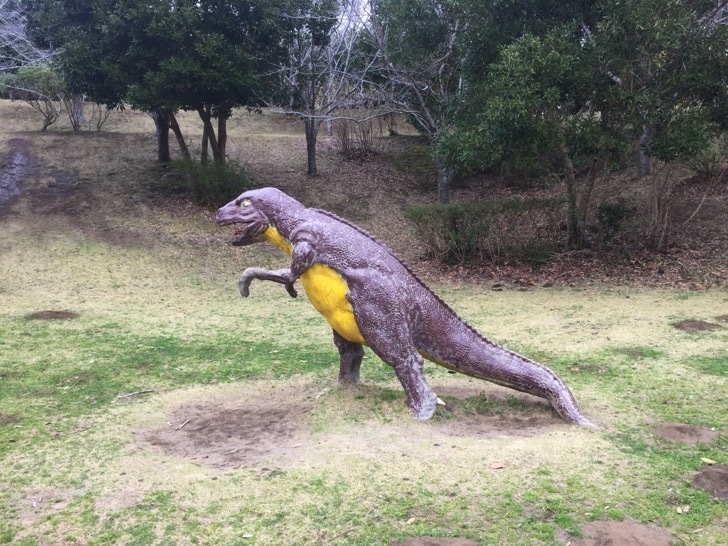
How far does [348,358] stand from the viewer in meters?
6.18

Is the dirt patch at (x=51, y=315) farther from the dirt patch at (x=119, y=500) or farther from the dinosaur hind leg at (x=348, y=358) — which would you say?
the dirt patch at (x=119, y=500)

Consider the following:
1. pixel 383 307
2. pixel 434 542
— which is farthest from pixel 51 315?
pixel 434 542

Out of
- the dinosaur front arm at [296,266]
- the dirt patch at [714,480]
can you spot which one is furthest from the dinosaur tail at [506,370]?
the dinosaur front arm at [296,266]

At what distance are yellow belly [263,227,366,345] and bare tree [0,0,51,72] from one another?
15.9m

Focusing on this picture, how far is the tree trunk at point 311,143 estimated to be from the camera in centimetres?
1891

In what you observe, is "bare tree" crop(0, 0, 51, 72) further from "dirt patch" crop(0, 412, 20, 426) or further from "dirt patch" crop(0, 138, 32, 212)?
"dirt patch" crop(0, 412, 20, 426)

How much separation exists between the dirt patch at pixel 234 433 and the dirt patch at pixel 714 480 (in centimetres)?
280

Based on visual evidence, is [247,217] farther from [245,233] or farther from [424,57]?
[424,57]

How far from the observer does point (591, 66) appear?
1078cm

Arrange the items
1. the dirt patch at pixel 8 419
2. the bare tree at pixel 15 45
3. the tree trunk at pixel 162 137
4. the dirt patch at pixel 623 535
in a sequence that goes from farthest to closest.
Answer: the bare tree at pixel 15 45
the tree trunk at pixel 162 137
the dirt patch at pixel 8 419
the dirt patch at pixel 623 535

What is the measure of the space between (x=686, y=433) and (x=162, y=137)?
55.8 feet

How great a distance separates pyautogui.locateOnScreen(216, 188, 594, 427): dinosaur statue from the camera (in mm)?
5465

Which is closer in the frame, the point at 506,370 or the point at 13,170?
the point at 506,370

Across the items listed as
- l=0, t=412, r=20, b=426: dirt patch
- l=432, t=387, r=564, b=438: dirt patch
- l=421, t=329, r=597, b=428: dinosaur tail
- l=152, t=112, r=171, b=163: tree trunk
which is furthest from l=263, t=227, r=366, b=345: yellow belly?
l=152, t=112, r=171, b=163: tree trunk
